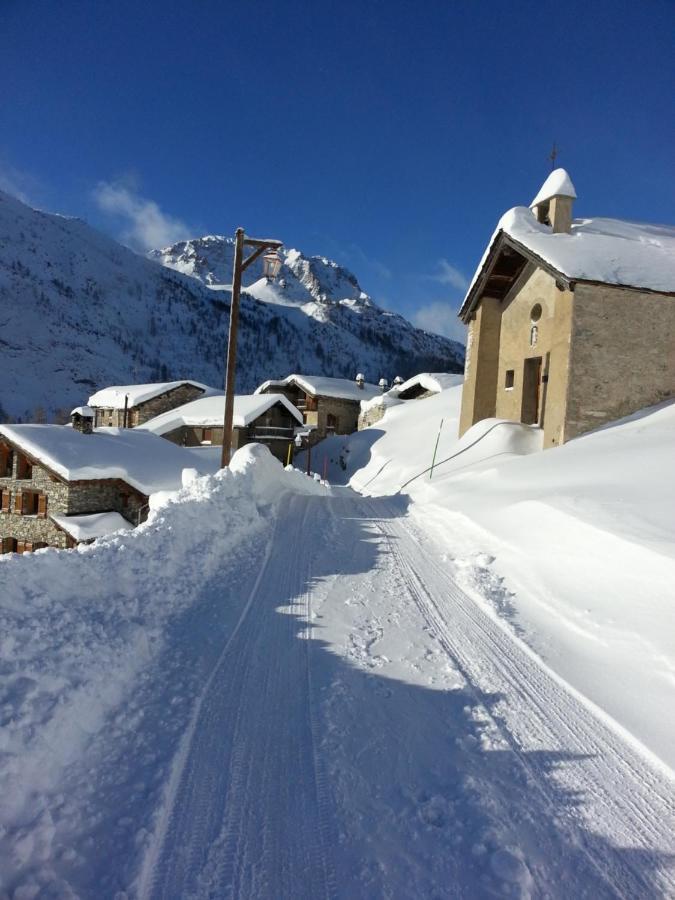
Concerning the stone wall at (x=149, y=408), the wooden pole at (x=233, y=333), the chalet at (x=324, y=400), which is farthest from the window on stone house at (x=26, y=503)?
the stone wall at (x=149, y=408)

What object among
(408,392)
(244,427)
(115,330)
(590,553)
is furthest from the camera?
(115,330)

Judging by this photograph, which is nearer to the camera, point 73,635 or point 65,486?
point 73,635

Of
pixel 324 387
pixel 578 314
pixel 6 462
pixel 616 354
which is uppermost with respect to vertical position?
pixel 324 387

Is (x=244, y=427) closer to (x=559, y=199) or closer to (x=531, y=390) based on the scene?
(x=531, y=390)

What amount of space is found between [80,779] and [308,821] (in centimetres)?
130

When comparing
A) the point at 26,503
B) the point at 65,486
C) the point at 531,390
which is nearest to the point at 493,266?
the point at 531,390

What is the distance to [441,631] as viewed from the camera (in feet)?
16.7

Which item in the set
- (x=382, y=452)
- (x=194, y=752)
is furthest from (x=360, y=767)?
(x=382, y=452)

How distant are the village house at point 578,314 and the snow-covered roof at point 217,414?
68.0 feet

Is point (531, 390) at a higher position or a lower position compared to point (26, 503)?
higher

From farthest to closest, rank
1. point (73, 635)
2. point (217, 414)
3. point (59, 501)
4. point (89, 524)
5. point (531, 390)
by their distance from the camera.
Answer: point (217, 414) → point (59, 501) → point (89, 524) → point (531, 390) → point (73, 635)

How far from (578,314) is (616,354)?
165cm

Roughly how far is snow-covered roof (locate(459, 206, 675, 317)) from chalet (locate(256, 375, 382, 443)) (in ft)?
95.2

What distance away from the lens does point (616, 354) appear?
14586 millimetres
